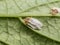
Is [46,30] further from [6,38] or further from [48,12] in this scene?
[6,38]

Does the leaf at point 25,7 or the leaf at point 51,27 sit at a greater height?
the leaf at point 25,7

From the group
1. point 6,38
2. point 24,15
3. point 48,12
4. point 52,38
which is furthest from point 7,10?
point 52,38

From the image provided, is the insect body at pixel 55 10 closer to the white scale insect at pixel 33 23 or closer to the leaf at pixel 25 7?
the leaf at pixel 25 7

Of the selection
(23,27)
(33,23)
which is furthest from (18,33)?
(33,23)

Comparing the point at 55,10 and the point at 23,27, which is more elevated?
the point at 55,10

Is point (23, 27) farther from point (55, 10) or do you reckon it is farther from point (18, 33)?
point (55, 10)

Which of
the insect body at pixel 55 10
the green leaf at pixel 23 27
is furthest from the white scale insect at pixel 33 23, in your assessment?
the insect body at pixel 55 10
